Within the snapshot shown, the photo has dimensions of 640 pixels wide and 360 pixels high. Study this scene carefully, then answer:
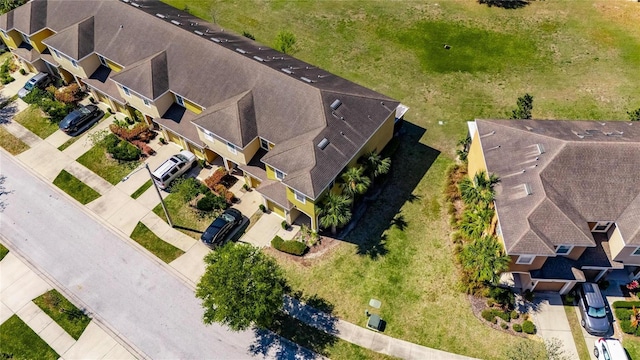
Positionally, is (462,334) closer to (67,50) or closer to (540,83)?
(540,83)

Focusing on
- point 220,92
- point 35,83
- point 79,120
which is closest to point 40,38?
point 35,83

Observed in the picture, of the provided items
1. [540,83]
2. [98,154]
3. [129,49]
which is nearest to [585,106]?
[540,83]

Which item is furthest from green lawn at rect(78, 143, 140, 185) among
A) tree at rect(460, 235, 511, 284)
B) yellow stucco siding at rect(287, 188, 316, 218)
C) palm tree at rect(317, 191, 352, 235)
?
tree at rect(460, 235, 511, 284)

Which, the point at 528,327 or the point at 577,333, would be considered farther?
the point at 577,333

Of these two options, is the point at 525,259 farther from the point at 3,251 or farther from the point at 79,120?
the point at 79,120

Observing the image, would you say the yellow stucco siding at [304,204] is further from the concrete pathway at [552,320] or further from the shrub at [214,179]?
the concrete pathway at [552,320]

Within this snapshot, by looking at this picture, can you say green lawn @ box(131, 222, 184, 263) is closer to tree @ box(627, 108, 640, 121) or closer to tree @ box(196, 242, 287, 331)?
tree @ box(196, 242, 287, 331)
